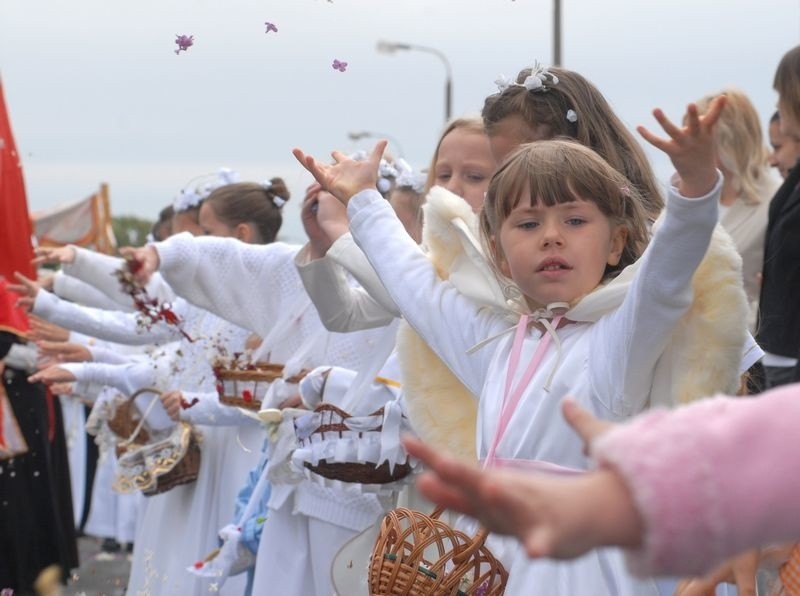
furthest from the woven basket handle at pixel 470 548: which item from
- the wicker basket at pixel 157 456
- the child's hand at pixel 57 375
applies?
the child's hand at pixel 57 375

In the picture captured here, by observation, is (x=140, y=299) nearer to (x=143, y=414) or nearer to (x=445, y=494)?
(x=143, y=414)

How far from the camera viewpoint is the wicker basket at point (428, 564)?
2734mm

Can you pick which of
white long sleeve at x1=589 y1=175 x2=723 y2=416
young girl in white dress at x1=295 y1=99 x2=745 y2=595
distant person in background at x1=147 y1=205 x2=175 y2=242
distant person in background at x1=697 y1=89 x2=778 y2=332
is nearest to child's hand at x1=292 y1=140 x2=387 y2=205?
young girl in white dress at x1=295 y1=99 x2=745 y2=595

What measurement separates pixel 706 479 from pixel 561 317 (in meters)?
1.70

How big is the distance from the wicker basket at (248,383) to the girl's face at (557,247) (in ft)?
6.79

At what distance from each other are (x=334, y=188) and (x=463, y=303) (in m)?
0.51

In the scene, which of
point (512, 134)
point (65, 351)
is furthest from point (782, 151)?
point (65, 351)

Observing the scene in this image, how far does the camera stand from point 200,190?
7.01 metres

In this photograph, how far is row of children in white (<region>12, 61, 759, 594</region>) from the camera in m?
2.58

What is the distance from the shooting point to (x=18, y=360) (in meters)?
7.50

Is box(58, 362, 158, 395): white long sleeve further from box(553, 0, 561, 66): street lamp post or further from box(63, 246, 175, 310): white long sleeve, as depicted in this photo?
box(553, 0, 561, 66): street lamp post

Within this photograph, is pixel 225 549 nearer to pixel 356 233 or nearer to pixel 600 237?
pixel 356 233

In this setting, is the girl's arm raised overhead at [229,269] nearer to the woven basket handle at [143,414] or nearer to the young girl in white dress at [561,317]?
the woven basket handle at [143,414]

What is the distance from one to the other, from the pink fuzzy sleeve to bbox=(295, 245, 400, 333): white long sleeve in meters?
2.84
